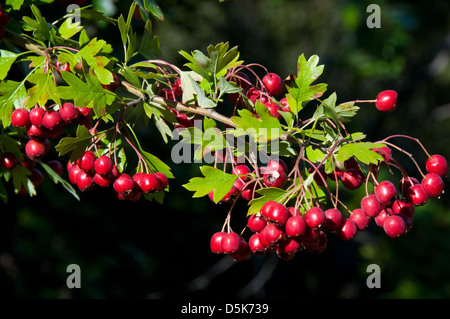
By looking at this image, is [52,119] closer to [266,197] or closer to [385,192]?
[266,197]

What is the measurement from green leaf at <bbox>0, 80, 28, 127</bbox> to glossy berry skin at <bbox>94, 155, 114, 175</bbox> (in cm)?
22

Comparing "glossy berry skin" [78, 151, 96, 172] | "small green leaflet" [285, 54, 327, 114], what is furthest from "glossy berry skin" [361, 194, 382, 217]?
"glossy berry skin" [78, 151, 96, 172]

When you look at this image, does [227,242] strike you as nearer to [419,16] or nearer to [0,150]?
[0,150]

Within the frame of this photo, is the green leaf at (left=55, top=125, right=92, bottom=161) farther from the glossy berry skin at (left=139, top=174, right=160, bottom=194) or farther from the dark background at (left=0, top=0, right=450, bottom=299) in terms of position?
the dark background at (left=0, top=0, right=450, bottom=299)

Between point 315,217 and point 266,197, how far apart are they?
0.10 m

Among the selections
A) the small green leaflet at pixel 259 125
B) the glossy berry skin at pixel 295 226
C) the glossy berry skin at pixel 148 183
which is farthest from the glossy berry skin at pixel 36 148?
the glossy berry skin at pixel 295 226

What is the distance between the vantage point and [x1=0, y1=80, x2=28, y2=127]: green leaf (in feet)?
3.38

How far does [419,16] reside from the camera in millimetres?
3957

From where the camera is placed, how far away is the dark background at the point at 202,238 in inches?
115

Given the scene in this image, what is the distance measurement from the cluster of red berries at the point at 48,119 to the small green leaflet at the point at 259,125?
1.02ft

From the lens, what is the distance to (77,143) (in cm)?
98

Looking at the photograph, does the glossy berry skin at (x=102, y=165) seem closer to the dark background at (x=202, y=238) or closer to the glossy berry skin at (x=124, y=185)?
the glossy berry skin at (x=124, y=185)

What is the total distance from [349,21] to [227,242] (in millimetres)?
3340

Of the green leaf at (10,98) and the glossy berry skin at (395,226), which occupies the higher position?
the green leaf at (10,98)
